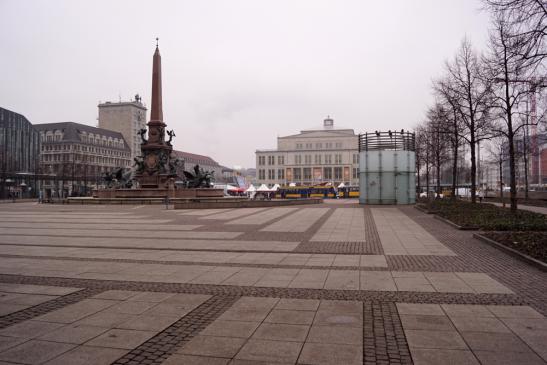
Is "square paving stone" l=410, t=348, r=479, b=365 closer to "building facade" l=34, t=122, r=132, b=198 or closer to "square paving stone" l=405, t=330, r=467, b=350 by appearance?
"square paving stone" l=405, t=330, r=467, b=350

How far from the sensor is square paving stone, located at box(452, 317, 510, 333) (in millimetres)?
5348

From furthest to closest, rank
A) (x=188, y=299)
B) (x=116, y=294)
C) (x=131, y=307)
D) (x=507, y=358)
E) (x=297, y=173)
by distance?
(x=297, y=173) < (x=116, y=294) < (x=188, y=299) < (x=131, y=307) < (x=507, y=358)

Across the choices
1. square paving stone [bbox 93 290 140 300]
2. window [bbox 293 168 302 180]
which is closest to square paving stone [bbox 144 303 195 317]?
square paving stone [bbox 93 290 140 300]

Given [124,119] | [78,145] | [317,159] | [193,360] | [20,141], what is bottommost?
[193,360]

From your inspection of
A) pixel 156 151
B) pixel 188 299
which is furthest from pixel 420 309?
pixel 156 151

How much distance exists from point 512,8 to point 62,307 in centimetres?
1402

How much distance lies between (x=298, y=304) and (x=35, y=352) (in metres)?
3.60

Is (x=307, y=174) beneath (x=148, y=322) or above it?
above

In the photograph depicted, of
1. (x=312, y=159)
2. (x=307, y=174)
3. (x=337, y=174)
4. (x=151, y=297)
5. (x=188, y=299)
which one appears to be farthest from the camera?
(x=307, y=174)

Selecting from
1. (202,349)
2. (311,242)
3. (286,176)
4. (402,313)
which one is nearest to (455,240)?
(311,242)

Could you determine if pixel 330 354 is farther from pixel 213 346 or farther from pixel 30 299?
pixel 30 299

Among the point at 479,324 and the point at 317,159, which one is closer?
the point at 479,324

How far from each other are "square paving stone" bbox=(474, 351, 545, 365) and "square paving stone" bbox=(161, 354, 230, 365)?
2739 millimetres

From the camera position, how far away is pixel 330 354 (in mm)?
4609
